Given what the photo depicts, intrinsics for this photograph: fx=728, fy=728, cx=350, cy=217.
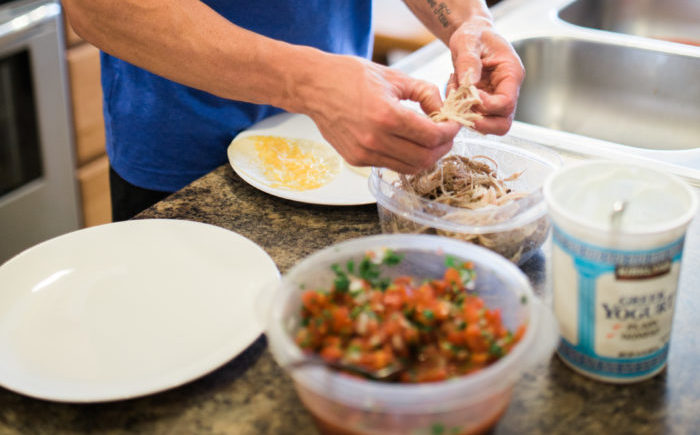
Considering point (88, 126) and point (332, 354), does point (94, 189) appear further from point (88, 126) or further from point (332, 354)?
point (332, 354)

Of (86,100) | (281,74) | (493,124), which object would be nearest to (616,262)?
(493,124)

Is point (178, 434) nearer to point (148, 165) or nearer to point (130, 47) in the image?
point (130, 47)

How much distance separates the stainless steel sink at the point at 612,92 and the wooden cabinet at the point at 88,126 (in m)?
1.40

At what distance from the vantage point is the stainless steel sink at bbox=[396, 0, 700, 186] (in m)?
1.68

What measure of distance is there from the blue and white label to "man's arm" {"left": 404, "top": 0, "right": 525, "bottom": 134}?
15.0 inches

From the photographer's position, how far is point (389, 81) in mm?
1033

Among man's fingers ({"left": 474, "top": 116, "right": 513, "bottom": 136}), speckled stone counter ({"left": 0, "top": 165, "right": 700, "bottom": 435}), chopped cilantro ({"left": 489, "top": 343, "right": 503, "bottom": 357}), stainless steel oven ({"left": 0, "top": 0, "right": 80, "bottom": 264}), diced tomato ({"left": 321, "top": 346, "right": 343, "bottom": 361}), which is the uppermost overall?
man's fingers ({"left": 474, "top": 116, "right": 513, "bottom": 136})

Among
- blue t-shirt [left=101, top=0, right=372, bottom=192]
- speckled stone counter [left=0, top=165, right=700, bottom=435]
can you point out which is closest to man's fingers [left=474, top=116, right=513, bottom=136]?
speckled stone counter [left=0, top=165, right=700, bottom=435]

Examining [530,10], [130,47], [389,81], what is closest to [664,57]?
[530,10]

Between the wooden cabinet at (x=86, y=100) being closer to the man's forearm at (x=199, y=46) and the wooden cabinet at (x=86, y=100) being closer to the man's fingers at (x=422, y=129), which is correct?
the man's forearm at (x=199, y=46)

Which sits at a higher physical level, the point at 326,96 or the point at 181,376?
the point at 326,96

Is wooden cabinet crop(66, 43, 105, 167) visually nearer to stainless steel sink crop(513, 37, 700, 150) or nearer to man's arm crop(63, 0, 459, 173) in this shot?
man's arm crop(63, 0, 459, 173)

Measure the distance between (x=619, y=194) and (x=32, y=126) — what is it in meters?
1.90

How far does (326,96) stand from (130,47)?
349 mm
